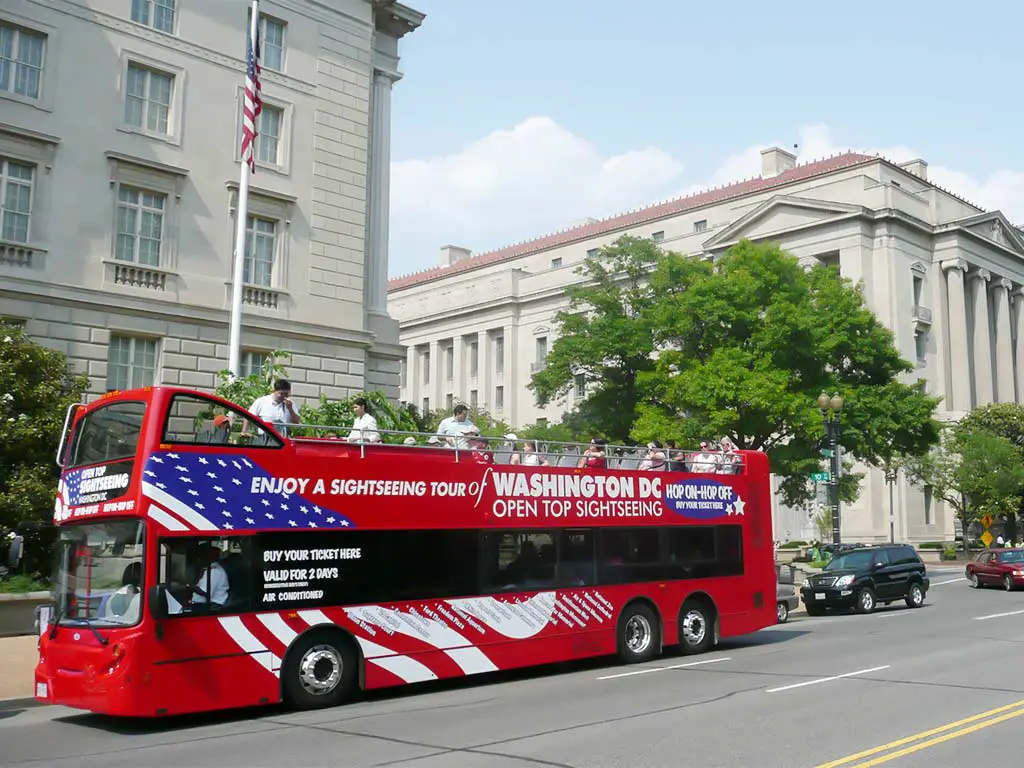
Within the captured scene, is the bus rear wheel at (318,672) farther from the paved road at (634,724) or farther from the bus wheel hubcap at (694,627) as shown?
the bus wheel hubcap at (694,627)

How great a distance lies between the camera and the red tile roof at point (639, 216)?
246 ft

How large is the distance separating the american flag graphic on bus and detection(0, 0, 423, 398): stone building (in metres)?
14.4

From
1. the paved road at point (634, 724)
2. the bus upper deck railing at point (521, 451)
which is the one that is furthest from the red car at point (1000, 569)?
the bus upper deck railing at point (521, 451)

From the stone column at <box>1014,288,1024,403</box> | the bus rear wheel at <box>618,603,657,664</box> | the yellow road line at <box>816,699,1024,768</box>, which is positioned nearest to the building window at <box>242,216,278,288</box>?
the bus rear wheel at <box>618,603,657,664</box>

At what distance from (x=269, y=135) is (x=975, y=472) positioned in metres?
47.3

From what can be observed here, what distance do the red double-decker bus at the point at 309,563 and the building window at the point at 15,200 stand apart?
13.5 metres

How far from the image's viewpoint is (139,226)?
2628 cm

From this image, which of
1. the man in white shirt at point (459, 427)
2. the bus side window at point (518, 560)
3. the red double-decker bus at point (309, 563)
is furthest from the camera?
the man in white shirt at point (459, 427)

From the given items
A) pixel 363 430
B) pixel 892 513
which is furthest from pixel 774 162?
pixel 363 430

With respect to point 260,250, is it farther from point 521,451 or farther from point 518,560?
point 518,560

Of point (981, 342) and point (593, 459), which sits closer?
point (593, 459)

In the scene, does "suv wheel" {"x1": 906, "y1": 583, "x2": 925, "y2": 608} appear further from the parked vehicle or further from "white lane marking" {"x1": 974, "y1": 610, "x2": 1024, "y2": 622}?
the parked vehicle

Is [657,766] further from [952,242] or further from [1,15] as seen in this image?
[952,242]

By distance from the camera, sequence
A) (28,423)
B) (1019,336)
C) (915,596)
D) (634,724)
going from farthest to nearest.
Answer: (1019,336), (915,596), (28,423), (634,724)
